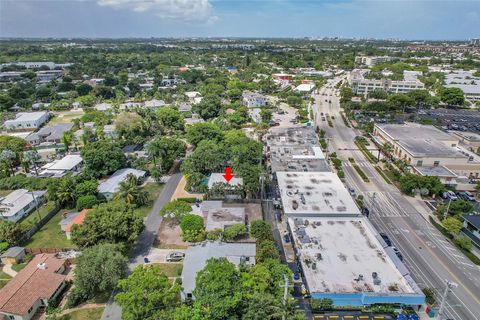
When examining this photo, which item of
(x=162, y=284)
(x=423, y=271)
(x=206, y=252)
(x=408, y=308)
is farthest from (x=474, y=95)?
(x=162, y=284)

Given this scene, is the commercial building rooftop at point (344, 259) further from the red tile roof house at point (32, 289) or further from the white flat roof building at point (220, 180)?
the red tile roof house at point (32, 289)

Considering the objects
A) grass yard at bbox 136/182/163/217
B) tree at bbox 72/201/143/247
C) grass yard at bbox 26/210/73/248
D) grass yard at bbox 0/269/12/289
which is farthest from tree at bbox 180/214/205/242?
grass yard at bbox 0/269/12/289

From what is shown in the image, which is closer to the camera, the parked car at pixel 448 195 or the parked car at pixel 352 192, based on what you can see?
the parked car at pixel 448 195

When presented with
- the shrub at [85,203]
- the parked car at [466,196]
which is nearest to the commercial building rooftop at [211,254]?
the shrub at [85,203]

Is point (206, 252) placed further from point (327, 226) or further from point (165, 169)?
point (165, 169)

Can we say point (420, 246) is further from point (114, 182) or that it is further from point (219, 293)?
point (114, 182)

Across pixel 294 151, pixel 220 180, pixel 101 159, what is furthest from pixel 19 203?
pixel 294 151
